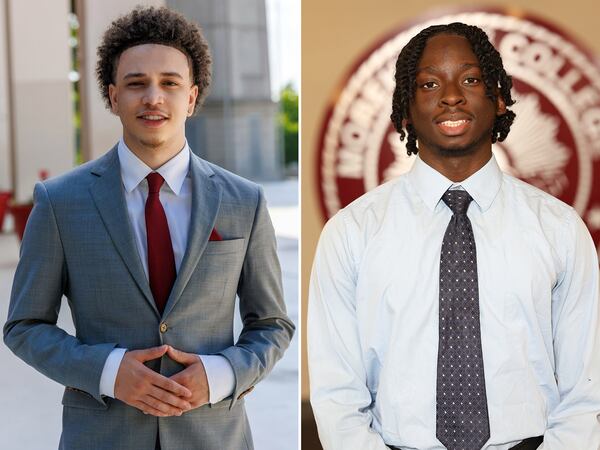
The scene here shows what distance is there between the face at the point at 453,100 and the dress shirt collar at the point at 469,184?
0.05 m

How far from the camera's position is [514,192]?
2.05 meters

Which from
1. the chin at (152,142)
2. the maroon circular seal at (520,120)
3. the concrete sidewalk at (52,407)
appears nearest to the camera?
the chin at (152,142)

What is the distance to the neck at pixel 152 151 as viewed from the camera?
2057 millimetres

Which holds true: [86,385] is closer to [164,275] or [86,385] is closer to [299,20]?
[164,275]

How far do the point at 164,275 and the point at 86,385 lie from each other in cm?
29

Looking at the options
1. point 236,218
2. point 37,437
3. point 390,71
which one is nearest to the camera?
point 236,218

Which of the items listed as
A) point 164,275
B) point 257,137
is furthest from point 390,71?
point 257,137

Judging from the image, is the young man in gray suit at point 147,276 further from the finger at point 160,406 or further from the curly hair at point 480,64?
the curly hair at point 480,64

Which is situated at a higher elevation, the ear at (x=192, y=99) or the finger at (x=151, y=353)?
the ear at (x=192, y=99)

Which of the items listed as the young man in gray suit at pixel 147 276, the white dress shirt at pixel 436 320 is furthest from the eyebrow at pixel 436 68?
the young man in gray suit at pixel 147 276

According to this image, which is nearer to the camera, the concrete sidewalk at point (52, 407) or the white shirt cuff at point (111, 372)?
the white shirt cuff at point (111, 372)

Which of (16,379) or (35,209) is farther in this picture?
(16,379)

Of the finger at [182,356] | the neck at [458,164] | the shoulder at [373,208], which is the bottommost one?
the finger at [182,356]

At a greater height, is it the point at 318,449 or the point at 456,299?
the point at 456,299
